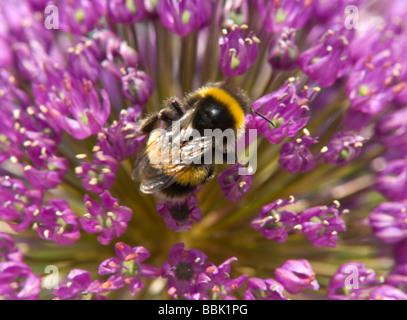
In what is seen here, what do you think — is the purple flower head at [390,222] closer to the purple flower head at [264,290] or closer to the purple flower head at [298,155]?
the purple flower head at [298,155]

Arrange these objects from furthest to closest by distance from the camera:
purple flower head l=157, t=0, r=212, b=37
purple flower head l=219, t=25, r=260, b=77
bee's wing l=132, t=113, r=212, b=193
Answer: purple flower head l=157, t=0, r=212, b=37 → purple flower head l=219, t=25, r=260, b=77 → bee's wing l=132, t=113, r=212, b=193

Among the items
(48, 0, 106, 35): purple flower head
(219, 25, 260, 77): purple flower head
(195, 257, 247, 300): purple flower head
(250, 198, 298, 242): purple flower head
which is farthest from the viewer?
(48, 0, 106, 35): purple flower head

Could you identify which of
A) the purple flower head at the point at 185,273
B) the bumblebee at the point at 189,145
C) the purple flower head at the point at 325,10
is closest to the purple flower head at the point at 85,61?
the bumblebee at the point at 189,145

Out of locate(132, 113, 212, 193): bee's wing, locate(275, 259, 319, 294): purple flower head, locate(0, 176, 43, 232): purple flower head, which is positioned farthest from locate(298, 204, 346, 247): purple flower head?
locate(0, 176, 43, 232): purple flower head

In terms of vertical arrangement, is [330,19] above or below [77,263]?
above

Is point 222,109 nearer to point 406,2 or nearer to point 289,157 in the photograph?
point 289,157

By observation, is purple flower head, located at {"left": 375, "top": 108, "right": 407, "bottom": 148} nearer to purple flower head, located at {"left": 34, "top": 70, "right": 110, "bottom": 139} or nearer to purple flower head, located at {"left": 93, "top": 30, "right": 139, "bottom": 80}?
purple flower head, located at {"left": 93, "top": 30, "right": 139, "bottom": 80}
